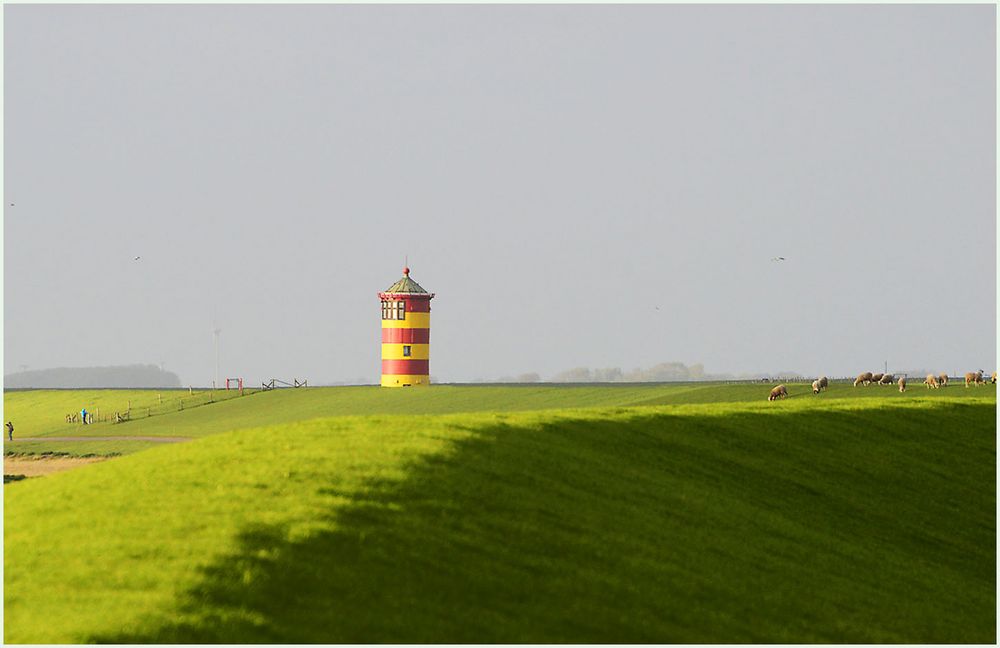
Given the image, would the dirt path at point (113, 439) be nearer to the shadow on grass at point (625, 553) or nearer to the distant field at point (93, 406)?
the distant field at point (93, 406)

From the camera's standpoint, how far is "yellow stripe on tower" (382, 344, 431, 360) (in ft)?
313

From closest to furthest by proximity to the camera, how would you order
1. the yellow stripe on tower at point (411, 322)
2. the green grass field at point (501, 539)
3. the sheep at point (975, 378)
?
the green grass field at point (501, 539)
the sheep at point (975, 378)
the yellow stripe on tower at point (411, 322)

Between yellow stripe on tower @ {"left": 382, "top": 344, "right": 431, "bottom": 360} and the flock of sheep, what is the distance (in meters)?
32.6

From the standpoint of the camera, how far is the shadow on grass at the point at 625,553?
2014 centimetres

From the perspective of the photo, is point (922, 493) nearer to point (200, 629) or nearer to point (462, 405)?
point (200, 629)

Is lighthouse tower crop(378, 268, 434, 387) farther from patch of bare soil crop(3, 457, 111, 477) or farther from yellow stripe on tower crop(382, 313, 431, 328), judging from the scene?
patch of bare soil crop(3, 457, 111, 477)

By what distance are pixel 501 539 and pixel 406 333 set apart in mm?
72087

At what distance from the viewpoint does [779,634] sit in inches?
870

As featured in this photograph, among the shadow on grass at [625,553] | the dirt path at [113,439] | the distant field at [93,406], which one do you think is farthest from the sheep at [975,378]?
the distant field at [93,406]

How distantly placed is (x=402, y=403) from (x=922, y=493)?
50443 millimetres

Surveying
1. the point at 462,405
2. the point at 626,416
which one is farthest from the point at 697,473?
the point at 462,405

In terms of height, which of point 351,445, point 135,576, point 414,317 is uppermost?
point 414,317

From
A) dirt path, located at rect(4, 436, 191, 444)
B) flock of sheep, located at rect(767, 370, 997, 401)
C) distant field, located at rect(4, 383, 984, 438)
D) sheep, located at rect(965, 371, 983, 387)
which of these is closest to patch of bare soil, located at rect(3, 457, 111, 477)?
dirt path, located at rect(4, 436, 191, 444)

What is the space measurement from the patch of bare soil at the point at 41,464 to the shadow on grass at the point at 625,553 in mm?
38990
